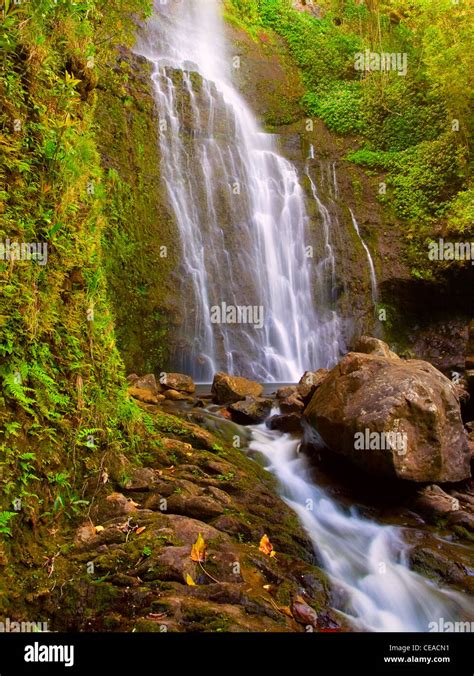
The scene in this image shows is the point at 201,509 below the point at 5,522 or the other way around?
below

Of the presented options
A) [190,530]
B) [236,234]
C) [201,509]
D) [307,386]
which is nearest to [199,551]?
[190,530]

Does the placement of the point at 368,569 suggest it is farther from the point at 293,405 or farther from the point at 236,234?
the point at 236,234

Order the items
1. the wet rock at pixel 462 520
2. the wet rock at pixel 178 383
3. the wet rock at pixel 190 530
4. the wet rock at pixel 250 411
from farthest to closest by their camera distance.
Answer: the wet rock at pixel 178 383
the wet rock at pixel 250 411
the wet rock at pixel 462 520
the wet rock at pixel 190 530


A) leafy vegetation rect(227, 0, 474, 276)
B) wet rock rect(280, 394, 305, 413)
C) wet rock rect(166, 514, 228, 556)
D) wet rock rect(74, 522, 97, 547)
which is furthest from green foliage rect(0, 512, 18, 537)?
leafy vegetation rect(227, 0, 474, 276)

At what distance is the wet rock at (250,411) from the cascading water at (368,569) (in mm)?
1680

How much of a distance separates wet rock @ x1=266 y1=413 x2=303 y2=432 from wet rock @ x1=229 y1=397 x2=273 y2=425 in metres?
0.27

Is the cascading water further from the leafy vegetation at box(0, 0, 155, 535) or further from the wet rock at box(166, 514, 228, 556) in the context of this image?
the leafy vegetation at box(0, 0, 155, 535)

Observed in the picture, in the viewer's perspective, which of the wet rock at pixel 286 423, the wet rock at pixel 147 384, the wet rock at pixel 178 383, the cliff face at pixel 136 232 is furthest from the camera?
the cliff face at pixel 136 232

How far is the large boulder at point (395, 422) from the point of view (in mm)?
5547

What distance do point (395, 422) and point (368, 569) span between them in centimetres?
160

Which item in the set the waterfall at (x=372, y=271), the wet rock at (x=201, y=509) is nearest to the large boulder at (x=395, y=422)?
the wet rock at (x=201, y=509)

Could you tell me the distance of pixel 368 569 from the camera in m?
4.74

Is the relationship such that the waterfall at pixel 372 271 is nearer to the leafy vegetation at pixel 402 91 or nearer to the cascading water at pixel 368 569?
the leafy vegetation at pixel 402 91

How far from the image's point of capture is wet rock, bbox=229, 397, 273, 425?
8078 millimetres
